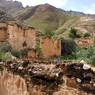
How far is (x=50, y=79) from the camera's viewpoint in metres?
6.86

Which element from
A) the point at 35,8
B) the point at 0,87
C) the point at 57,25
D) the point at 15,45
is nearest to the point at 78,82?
the point at 0,87

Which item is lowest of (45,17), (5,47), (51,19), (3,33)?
(5,47)

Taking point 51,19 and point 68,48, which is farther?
point 51,19

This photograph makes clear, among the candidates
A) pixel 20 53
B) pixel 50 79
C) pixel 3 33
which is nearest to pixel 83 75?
pixel 50 79

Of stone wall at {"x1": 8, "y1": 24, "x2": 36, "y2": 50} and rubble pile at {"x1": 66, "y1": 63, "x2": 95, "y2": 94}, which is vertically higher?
rubble pile at {"x1": 66, "y1": 63, "x2": 95, "y2": 94}

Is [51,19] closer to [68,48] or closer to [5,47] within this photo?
[68,48]

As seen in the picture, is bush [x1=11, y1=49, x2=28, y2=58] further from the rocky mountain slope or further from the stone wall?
the rocky mountain slope

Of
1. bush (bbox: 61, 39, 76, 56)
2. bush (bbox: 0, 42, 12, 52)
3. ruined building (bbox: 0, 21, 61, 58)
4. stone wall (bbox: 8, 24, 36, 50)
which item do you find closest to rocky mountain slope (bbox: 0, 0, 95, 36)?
bush (bbox: 61, 39, 76, 56)

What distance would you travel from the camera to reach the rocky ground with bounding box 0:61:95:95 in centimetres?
646

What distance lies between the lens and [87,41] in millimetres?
59000

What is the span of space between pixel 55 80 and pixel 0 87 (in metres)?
2.24

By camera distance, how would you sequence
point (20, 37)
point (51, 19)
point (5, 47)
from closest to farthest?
point (5, 47), point (20, 37), point (51, 19)

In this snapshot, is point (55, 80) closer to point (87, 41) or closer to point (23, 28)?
point (23, 28)

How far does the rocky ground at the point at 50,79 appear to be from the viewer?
646cm
